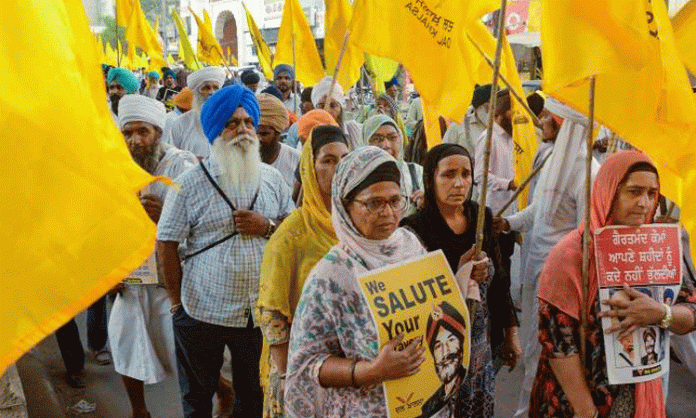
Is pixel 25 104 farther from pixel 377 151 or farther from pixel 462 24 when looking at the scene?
pixel 462 24

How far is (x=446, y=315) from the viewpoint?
2.33 meters

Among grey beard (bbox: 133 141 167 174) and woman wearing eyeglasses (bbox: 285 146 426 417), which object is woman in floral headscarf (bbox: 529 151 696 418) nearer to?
woman wearing eyeglasses (bbox: 285 146 426 417)

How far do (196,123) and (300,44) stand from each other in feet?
8.02

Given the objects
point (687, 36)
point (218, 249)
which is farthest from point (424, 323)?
point (687, 36)

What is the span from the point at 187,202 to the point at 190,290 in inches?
16.1

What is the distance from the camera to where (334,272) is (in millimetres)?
2262

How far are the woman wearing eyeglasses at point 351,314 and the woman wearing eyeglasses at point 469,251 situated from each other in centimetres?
67

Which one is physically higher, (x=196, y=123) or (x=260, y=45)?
(x=260, y=45)

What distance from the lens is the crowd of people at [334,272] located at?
90.9 inches

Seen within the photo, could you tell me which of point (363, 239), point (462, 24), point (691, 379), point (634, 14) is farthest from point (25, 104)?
point (691, 379)

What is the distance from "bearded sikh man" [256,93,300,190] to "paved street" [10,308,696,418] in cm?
161

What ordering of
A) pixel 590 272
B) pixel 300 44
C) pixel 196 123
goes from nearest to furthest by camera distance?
pixel 590 272 → pixel 196 123 → pixel 300 44

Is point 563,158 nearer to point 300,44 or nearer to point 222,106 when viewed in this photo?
point 222,106

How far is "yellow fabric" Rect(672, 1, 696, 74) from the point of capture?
9.58 feet
